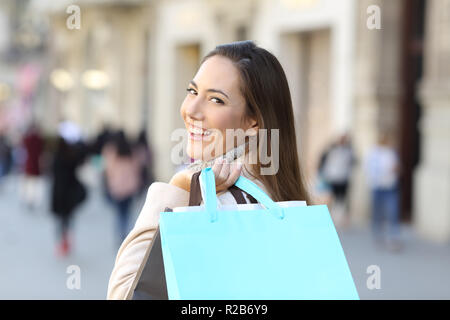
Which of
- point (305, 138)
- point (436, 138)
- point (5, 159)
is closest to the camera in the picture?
point (436, 138)

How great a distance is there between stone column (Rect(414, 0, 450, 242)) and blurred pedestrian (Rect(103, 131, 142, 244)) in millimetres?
4515

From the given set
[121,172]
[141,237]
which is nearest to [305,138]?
[121,172]

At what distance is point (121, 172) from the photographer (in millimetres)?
9523

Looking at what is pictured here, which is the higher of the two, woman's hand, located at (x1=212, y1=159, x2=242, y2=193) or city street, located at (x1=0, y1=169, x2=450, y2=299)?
woman's hand, located at (x1=212, y1=159, x2=242, y2=193)

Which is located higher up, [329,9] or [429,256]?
[329,9]

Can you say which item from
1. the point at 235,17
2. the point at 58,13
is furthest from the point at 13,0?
the point at 235,17

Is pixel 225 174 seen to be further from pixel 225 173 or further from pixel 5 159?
pixel 5 159

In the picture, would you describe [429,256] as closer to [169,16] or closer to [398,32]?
[398,32]

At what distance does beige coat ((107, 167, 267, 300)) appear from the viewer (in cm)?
181

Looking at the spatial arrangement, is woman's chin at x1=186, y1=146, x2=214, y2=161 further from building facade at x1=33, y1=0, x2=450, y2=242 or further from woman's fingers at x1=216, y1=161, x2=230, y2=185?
building facade at x1=33, y1=0, x2=450, y2=242

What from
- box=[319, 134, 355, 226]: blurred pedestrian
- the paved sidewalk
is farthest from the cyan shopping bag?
box=[319, 134, 355, 226]: blurred pedestrian

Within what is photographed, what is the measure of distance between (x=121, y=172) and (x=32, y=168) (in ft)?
17.7

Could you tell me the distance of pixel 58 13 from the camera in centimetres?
2684

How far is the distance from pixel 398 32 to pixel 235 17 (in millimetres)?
4795
